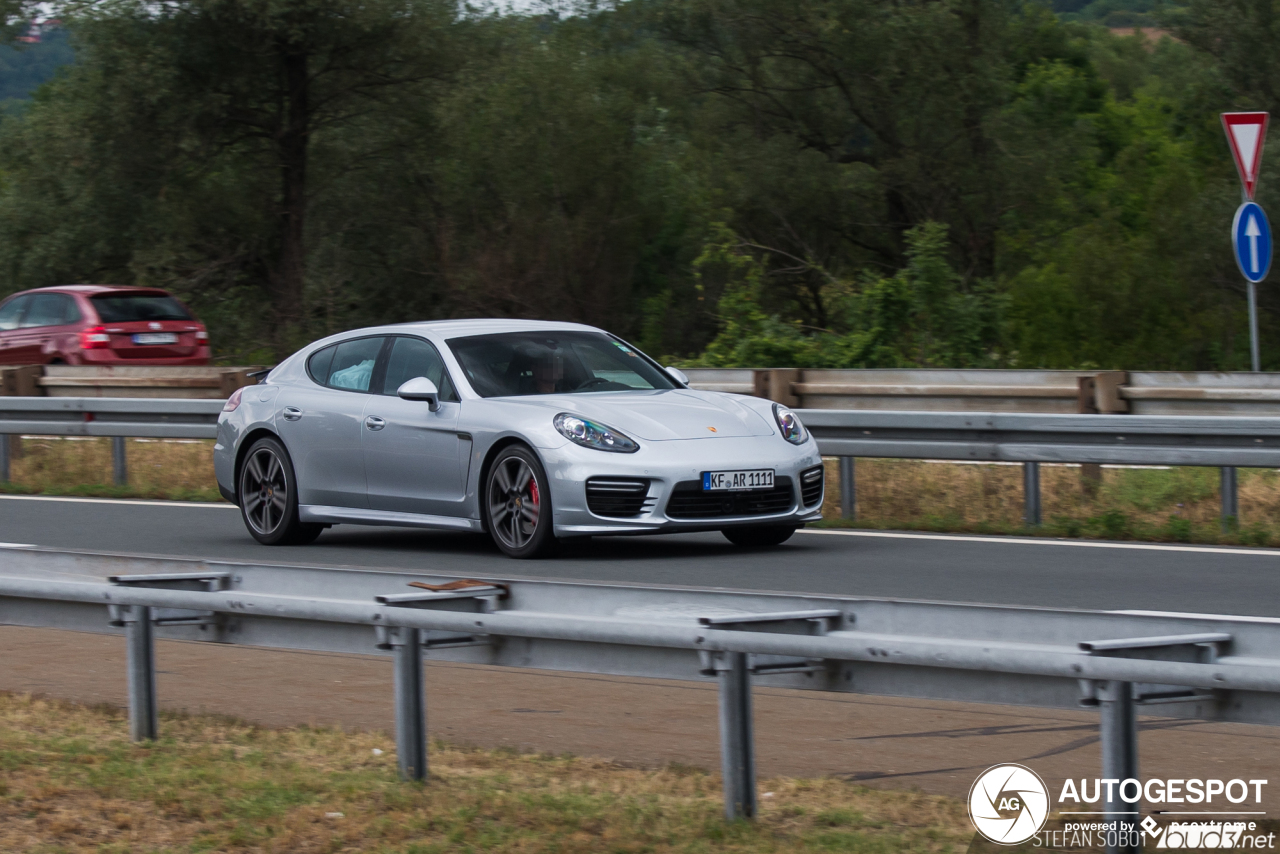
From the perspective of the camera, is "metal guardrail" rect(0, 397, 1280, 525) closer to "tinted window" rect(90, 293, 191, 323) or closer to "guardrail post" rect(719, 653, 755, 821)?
"guardrail post" rect(719, 653, 755, 821)

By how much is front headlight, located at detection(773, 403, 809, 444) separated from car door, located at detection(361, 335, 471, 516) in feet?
5.80

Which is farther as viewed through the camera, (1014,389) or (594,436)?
(1014,389)

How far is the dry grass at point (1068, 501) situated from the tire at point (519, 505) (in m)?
2.80

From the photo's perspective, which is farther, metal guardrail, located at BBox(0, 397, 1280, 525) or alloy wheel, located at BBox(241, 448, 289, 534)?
alloy wheel, located at BBox(241, 448, 289, 534)

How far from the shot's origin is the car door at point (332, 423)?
424 inches

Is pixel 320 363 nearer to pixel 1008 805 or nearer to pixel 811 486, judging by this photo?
pixel 811 486

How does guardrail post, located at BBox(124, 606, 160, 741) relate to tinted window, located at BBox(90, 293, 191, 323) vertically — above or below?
below

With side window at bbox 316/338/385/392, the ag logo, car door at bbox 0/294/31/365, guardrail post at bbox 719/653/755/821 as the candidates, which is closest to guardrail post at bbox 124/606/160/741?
guardrail post at bbox 719/653/755/821

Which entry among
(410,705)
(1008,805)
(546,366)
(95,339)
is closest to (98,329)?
(95,339)

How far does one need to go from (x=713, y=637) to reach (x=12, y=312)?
66.6ft

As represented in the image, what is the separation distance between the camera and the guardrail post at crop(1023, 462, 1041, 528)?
11.6 metres

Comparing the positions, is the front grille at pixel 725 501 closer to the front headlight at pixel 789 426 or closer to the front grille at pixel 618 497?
the front grille at pixel 618 497

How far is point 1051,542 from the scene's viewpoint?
10.8 m

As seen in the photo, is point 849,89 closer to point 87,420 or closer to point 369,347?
point 87,420
